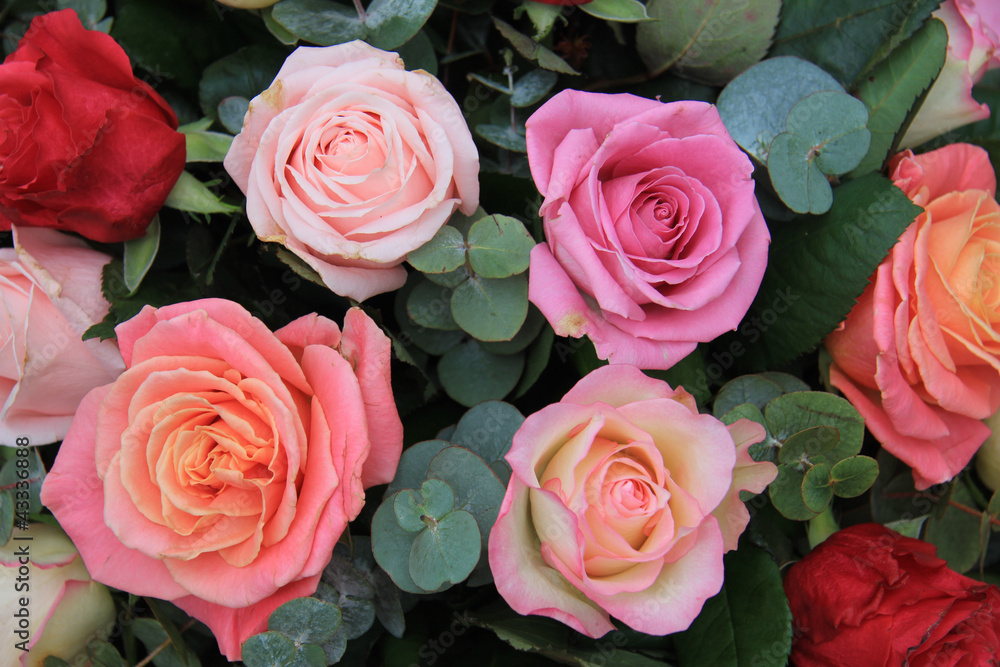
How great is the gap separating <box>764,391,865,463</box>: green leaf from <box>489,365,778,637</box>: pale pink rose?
10cm

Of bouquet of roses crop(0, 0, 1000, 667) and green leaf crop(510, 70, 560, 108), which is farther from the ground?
green leaf crop(510, 70, 560, 108)

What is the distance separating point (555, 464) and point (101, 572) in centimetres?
39

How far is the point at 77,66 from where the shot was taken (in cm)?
59

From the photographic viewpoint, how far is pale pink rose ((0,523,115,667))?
2.01 feet

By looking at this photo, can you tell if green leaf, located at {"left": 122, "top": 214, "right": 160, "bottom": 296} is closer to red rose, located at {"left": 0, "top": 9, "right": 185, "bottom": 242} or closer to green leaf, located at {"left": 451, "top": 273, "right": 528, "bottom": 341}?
red rose, located at {"left": 0, "top": 9, "right": 185, "bottom": 242}

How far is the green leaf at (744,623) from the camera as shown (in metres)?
0.56

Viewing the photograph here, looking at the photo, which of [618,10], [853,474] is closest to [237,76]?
[618,10]

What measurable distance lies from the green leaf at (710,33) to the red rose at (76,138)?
0.49m

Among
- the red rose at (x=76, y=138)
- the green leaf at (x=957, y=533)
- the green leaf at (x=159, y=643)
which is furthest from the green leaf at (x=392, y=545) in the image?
the green leaf at (x=957, y=533)

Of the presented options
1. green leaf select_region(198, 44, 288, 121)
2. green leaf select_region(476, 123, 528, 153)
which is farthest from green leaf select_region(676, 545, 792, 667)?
green leaf select_region(198, 44, 288, 121)

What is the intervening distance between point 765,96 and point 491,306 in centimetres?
36

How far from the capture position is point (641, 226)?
1.85 ft

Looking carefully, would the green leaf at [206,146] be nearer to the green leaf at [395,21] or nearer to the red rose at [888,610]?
the green leaf at [395,21]

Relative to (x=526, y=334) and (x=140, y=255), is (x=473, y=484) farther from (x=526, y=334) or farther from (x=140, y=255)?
(x=140, y=255)
